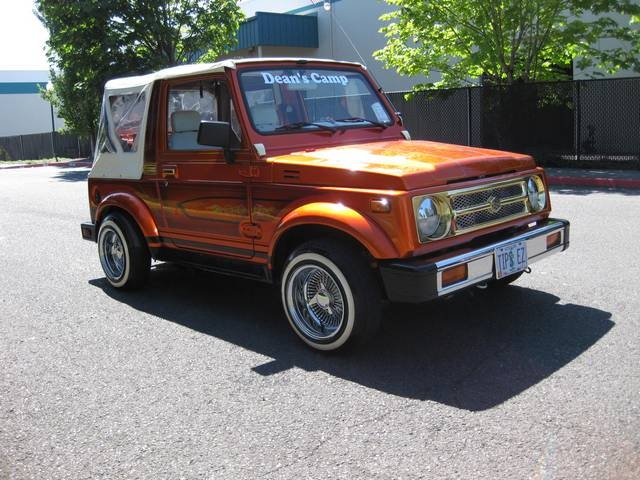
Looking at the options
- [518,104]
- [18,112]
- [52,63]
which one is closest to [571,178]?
[518,104]

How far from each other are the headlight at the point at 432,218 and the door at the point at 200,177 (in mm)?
A: 1414

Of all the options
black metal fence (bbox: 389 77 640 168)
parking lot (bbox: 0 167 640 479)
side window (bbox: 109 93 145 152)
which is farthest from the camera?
black metal fence (bbox: 389 77 640 168)

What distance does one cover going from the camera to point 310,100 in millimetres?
5316

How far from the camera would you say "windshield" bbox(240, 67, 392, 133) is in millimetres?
5049

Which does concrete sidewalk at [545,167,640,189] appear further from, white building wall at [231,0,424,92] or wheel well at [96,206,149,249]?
white building wall at [231,0,424,92]

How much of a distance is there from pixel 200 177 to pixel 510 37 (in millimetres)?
14318

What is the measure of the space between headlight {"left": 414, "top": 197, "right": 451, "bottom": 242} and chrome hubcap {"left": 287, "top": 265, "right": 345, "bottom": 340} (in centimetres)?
66

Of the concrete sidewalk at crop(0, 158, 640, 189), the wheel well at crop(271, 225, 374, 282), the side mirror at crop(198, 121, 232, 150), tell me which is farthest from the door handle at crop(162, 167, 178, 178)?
the concrete sidewalk at crop(0, 158, 640, 189)

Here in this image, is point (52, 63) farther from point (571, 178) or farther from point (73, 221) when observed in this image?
point (571, 178)

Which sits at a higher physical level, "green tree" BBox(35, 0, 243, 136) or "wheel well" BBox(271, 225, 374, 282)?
"green tree" BBox(35, 0, 243, 136)

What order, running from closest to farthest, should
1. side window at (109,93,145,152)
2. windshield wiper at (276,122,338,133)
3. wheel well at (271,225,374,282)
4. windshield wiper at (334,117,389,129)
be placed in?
wheel well at (271,225,374,282) < windshield wiper at (276,122,338,133) < windshield wiper at (334,117,389,129) < side window at (109,93,145,152)

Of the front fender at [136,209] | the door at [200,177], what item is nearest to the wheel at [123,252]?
the front fender at [136,209]

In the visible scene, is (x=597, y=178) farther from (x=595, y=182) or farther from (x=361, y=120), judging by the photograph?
(x=361, y=120)

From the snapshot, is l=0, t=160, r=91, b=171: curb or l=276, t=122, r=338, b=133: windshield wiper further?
l=0, t=160, r=91, b=171: curb
